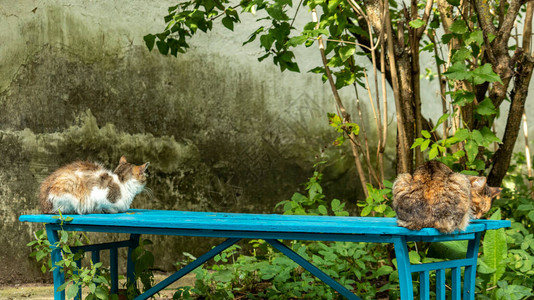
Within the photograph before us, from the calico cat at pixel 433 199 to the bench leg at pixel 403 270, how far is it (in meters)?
0.07

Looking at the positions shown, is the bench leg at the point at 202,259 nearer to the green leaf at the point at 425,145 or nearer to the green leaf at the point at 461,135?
the green leaf at the point at 425,145

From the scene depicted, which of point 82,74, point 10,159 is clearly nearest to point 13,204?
point 10,159

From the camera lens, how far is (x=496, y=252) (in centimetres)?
318

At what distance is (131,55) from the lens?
14.8ft

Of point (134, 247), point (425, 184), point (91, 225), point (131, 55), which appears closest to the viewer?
point (425, 184)

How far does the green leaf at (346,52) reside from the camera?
11.0 feet

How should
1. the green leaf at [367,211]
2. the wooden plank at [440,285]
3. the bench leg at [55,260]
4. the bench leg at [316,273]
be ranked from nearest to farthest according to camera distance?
the wooden plank at [440,285] < the bench leg at [316,273] < the bench leg at [55,260] < the green leaf at [367,211]

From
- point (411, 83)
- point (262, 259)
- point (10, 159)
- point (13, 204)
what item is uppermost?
point (411, 83)

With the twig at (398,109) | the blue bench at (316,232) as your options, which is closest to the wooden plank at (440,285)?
the blue bench at (316,232)

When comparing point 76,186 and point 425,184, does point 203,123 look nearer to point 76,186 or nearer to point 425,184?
point 76,186

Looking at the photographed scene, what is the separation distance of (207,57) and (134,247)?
6.21 feet

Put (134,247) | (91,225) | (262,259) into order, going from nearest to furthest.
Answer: (91,225)
(134,247)
(262,259)

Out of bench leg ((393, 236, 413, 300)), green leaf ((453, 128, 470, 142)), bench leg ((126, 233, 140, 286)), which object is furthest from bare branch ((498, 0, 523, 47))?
bench leg ((126, 233, 140, 286))

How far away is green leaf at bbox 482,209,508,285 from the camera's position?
317 centimetres
